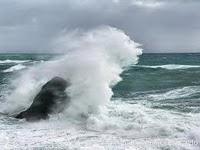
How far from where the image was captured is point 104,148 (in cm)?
1259

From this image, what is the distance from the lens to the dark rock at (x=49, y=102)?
56.4ft

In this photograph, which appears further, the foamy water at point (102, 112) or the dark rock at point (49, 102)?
the dark rock at point (49, 102)

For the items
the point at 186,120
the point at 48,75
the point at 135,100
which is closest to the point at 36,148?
the point at 186,120

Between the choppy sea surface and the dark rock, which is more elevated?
the dark rock

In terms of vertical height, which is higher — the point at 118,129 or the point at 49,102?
the point at 49,102

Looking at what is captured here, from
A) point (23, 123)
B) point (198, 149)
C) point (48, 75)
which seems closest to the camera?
point (198, 149)

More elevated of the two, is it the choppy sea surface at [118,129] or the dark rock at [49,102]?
the dark rock at [49,102]

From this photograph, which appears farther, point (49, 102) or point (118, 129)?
point (49, 102)

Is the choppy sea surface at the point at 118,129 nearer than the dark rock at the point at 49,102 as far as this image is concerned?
Yes

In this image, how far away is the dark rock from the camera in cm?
1720

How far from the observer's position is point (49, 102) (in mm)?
18203

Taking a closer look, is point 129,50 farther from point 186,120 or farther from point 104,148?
point 104,148

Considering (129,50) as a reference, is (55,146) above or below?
below

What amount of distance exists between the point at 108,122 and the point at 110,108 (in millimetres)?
2829
